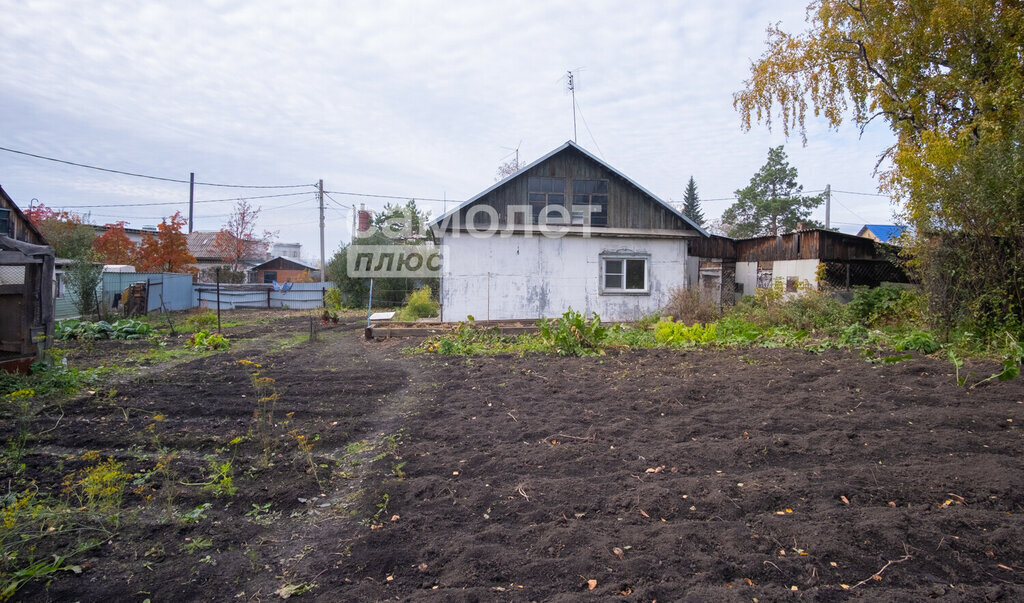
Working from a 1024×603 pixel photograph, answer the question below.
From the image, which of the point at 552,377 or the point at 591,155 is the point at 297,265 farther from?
the point at 552,377

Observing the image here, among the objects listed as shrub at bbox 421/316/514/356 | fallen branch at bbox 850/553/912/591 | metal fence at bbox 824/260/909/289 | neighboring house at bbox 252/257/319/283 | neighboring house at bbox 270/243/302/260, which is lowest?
fallen branch at bbox 850/553/912/591

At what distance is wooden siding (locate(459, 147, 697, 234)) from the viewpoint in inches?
527

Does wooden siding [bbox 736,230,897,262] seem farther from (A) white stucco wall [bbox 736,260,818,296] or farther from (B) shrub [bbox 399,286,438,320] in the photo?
(B) shrub [bbox 399,286,438,320]

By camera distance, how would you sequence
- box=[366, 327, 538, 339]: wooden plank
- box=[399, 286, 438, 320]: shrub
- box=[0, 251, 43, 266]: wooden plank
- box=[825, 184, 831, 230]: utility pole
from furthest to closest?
box=[825, 184, 831, 230]: utility pole < box=[399, 286, 438, 320]: shrub < box=[366, 327, 538, 339]: wooden plank < box=[0, 251, 43, 266]: wooden plank

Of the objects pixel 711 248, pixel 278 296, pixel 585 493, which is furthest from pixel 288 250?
pixel 585 493

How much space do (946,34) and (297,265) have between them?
3801 cm

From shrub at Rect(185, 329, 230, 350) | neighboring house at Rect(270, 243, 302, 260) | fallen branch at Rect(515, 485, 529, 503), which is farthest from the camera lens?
neighboring house at Rect(270, 243, 302, 260)

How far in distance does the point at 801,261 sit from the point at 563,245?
8.52 m

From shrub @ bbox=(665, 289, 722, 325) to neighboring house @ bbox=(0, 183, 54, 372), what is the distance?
1179 cm

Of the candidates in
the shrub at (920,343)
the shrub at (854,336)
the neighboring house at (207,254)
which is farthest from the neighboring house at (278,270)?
the shrub at (920,343)

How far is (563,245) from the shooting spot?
43.7ft

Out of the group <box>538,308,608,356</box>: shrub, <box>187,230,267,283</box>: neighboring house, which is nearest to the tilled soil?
<box>538,308,608,356</box>: shrub

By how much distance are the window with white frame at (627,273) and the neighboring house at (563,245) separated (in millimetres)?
27

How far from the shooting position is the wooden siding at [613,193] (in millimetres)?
13398
